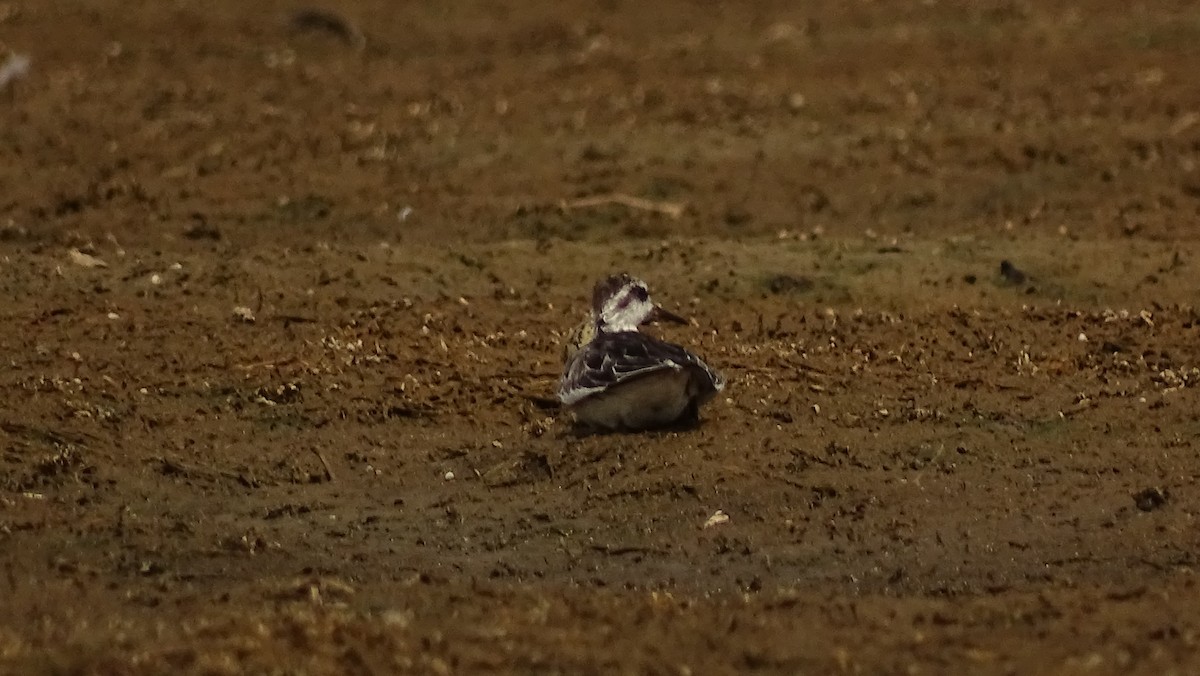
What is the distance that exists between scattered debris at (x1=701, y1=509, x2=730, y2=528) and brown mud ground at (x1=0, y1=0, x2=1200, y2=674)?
42 millimetres

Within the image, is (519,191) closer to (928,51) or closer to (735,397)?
(735,397)

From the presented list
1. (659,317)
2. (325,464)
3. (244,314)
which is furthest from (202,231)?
(325,464)

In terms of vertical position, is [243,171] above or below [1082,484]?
below

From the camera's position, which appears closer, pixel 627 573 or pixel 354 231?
pixel 627 573

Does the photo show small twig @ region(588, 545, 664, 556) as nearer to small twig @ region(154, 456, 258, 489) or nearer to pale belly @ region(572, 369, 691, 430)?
pale belly @ region(572, 369, 691, 430)

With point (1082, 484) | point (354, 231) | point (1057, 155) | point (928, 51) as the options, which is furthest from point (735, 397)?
point (928, 51)

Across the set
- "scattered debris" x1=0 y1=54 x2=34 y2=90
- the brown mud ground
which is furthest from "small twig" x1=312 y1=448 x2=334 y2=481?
"scattered debris" x1=0 y1=54 x2=34 y2=90

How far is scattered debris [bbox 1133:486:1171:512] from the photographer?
697 cm

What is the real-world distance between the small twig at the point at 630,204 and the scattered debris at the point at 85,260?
2.65 m

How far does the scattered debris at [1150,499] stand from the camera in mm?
6973

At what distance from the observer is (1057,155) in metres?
12.5

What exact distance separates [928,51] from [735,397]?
8.86 metres

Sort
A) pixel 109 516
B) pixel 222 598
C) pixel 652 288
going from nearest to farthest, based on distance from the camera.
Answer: pixel 222 598 < pixel 109 516 < pixel 652 288

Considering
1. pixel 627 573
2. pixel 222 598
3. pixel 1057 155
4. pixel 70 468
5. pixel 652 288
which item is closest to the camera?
pixel 222 598
